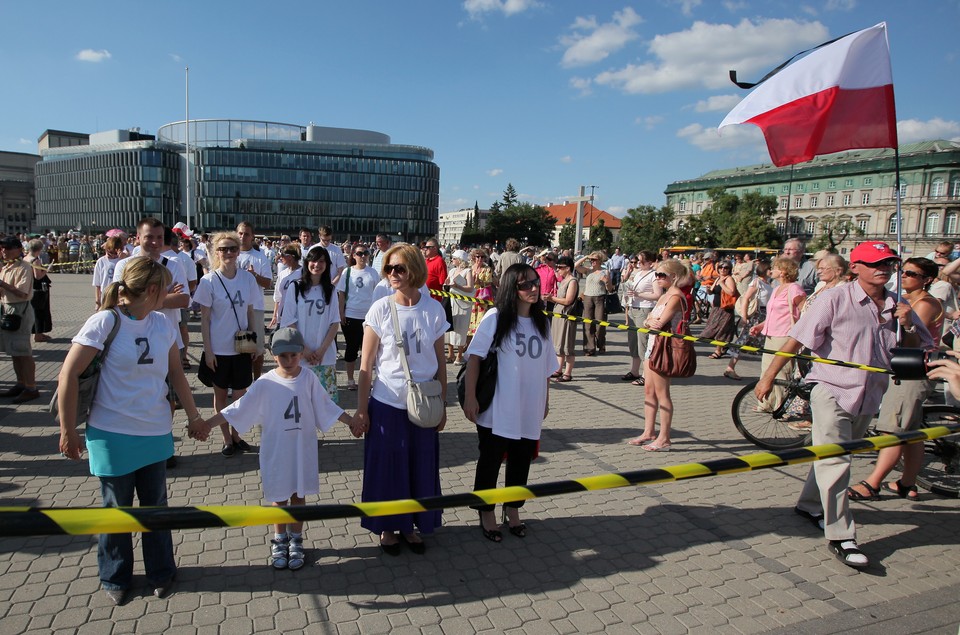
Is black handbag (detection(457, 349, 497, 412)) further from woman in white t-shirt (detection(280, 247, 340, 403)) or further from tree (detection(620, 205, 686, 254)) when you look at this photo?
tree (detection(620, 205, 686, 254))

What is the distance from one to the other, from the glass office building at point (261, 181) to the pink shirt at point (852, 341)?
333ft

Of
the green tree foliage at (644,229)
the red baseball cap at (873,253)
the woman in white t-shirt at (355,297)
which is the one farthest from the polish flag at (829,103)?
the green tree foliage at (644,229)

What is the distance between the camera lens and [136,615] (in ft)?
9.82

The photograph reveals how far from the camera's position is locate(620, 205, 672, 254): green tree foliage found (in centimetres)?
9375

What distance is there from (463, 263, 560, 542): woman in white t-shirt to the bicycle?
3.12 meters

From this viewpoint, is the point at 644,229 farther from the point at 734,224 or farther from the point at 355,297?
the point at 355,297

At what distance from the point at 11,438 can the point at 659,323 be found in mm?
6626

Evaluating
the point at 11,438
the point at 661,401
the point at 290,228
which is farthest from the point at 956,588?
the point at 290,228

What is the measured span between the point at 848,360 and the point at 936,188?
115m

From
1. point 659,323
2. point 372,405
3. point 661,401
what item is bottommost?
point 661,401

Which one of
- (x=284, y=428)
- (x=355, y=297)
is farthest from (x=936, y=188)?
(x=284, y=428)

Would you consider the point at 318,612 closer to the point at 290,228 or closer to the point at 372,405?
the point at 372,405

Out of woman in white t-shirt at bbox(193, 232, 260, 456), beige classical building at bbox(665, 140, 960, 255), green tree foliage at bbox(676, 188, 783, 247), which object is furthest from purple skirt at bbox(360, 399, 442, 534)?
green tree foliage at bbox(676, 188, 783, 247)

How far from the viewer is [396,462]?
3.66 metres
